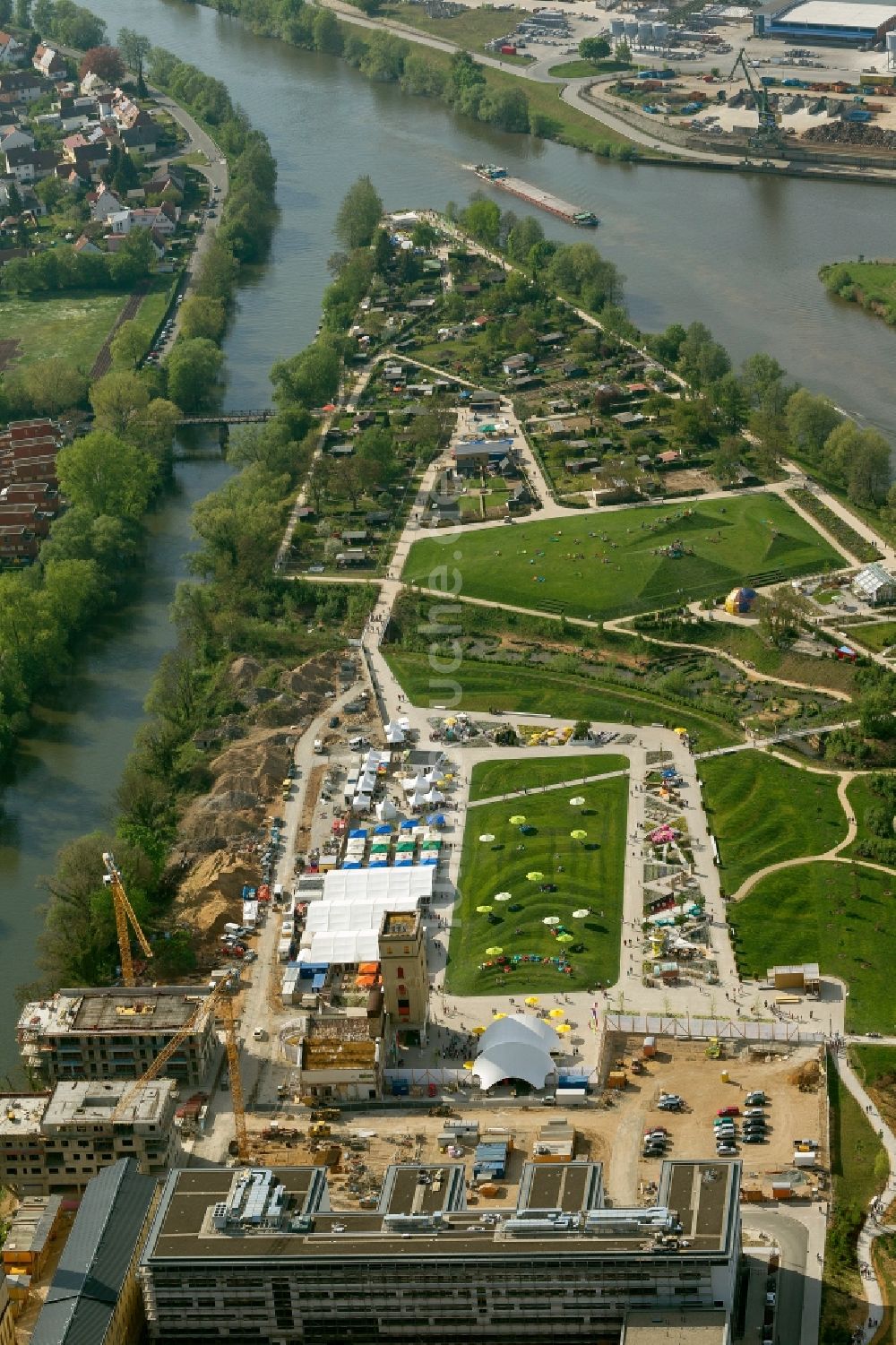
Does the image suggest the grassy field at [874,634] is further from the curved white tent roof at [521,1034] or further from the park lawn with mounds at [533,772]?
the curved white tent roof at [521,1034]

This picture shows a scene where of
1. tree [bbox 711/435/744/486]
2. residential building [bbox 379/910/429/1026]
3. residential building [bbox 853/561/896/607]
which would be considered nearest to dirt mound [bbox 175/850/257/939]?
residential building [bbox 379/910/429/1026]

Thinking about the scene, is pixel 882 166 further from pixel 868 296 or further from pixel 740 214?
pixel 868 296

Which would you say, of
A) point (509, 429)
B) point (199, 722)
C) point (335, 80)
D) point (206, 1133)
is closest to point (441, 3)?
point (335, 80)

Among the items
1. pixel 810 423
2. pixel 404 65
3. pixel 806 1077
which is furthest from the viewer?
pixel 404 65

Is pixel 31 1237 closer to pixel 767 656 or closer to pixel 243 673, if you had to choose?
pixel 243 673

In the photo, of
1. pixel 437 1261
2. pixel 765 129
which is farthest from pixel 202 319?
pixel 437 1261

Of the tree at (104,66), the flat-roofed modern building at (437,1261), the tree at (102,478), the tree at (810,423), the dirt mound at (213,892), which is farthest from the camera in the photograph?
the tree at (104,66)

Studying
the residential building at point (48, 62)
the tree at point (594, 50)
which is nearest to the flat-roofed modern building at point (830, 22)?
the tree at point (594, 50)
